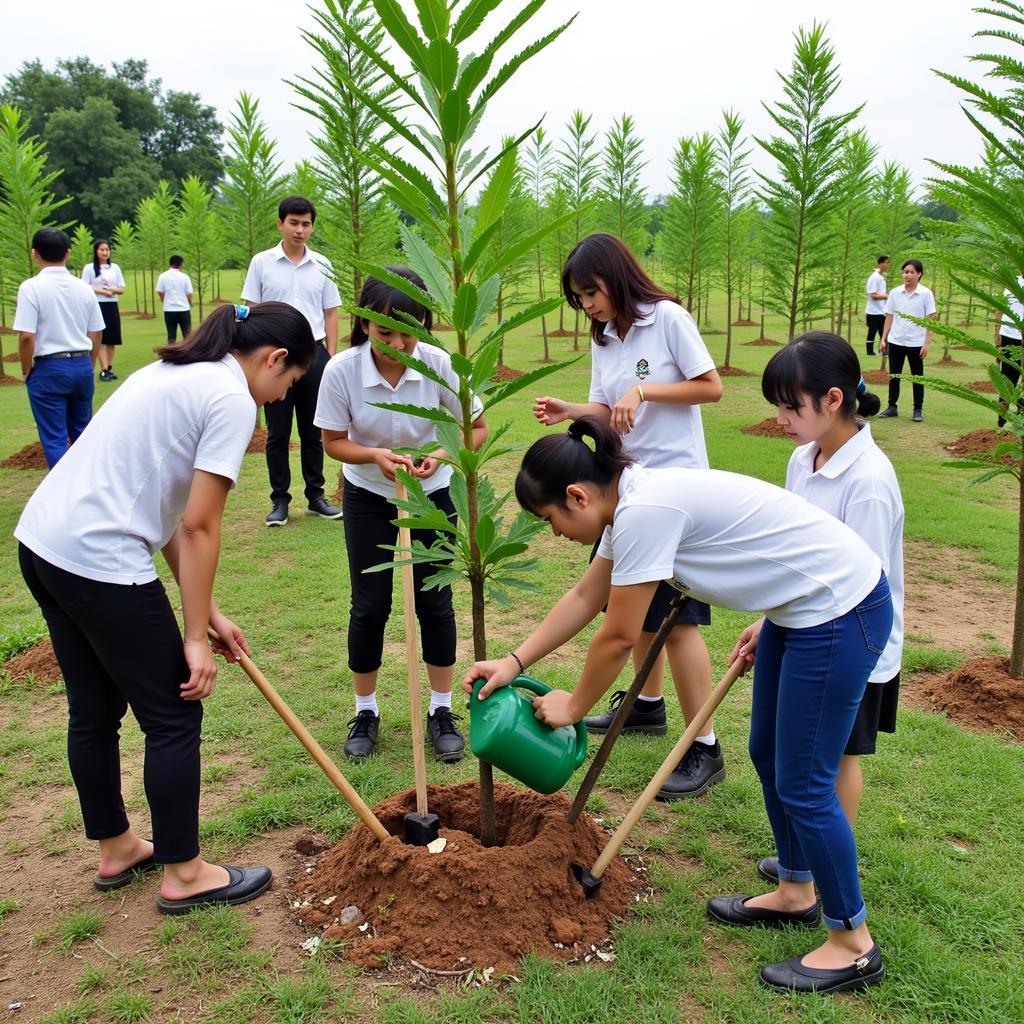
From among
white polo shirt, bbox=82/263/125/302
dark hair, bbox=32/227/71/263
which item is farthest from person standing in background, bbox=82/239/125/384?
dark hair, bbox=32/227/71/263

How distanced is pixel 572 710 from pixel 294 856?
1.34 meters

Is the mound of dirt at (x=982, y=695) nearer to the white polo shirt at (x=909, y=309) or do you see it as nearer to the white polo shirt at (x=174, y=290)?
the white polo shirt at (x=909, y=309)

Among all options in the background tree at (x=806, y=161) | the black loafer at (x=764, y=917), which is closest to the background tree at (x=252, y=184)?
the background tree at (x=806, y=161)

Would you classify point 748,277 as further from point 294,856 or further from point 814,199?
point 294,856

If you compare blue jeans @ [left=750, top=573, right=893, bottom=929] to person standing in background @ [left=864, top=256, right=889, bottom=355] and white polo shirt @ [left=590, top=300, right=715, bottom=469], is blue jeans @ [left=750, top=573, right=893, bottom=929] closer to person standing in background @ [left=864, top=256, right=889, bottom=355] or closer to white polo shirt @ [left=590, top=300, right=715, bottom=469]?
white polo shirt @ [left=590, top=300, right=715, bottom=469]

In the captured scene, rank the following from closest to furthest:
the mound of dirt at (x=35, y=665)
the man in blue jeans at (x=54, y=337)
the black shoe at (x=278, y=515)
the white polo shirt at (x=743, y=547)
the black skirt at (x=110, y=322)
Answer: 1. the white polo shirt at (x=743, y=547)
2. the mound of dirt at (x=35, y=665)
3. the man in blue jeans at (x=54, y=337)
4. the black shoe at (x=278, y=515)
5. the black skirt at (x=110, y=322)

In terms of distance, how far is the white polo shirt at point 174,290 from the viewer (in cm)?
1670

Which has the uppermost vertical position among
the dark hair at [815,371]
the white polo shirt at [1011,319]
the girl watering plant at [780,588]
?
the white polo shirt at [1011,319]

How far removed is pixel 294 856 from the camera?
3256 millimetres

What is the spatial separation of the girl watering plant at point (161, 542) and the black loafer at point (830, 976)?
1.70 metres

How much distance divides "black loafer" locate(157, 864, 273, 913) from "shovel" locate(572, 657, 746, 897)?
3.48 ft

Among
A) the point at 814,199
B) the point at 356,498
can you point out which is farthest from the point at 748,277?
the point at 356,498

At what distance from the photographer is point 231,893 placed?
9.71 feet

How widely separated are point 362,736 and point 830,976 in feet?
7.08
